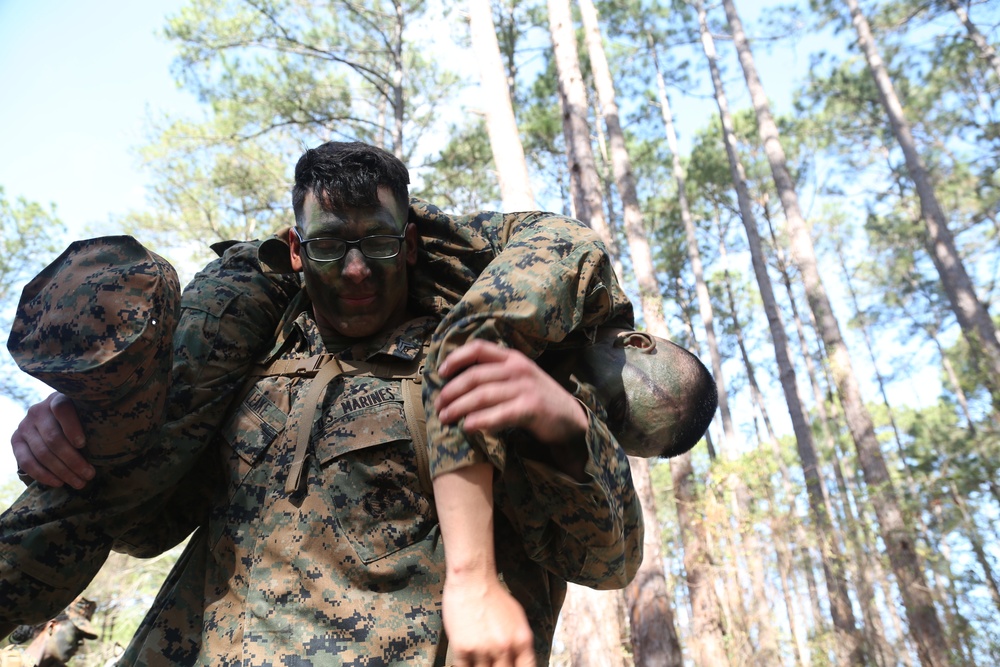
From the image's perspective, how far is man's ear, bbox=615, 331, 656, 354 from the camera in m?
1.89

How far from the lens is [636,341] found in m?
1.90

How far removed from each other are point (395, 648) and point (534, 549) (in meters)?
0.37

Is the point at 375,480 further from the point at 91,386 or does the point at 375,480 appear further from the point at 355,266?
the point at 91,386

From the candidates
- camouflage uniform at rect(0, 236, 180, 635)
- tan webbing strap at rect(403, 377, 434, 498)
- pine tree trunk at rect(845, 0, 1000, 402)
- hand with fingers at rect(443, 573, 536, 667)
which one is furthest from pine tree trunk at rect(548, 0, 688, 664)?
pine tree trunk at rect(845, 0, 1000, 402)

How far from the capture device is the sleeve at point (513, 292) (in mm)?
1347

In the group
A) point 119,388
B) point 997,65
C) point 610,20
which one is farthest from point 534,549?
point 610,20

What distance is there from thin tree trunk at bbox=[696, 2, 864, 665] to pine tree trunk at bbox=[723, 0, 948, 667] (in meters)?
0.87

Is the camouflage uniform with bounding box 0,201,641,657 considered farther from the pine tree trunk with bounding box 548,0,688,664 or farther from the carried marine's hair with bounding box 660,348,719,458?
the pine tree trunk with bounding box 548,0,688,664

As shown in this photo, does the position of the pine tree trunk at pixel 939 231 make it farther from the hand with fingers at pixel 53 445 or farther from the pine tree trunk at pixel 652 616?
the hand with fingers at pixel 53 445

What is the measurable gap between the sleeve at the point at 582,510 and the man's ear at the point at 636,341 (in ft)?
0.87

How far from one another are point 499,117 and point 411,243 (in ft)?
19.7

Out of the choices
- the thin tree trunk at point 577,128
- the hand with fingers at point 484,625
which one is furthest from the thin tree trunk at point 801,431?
the hand with fingers at point 484,625

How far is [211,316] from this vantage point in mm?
1784

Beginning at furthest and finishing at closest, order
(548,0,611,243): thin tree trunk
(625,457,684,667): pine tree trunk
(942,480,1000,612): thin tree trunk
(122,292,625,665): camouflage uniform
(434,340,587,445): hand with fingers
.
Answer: (942,480,1000,612): thin tree trunk → (548,0,611,243): thin tree trunk → (625,457,684,667): pine tree trunk → (122,292,625,665): camouflage uniform → (434,340,587,445): hand with fingers
